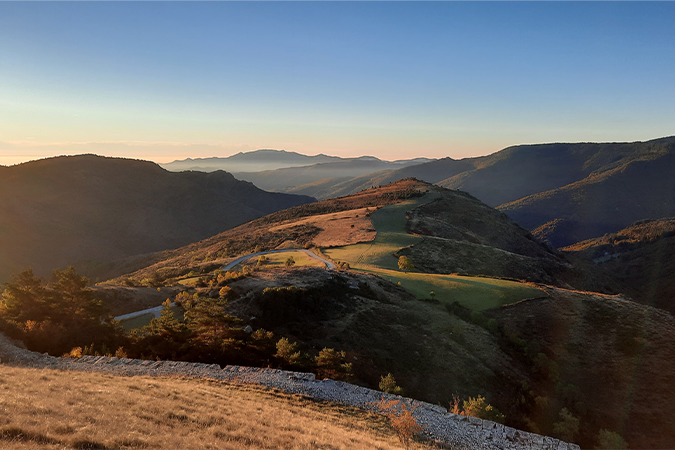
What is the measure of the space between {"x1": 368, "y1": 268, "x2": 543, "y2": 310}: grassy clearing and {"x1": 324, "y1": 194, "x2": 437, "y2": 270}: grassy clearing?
22.4 ft

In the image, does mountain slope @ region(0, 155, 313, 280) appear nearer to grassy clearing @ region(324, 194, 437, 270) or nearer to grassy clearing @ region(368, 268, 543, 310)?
grassy clearing @ region(324, 194, 437, 270)

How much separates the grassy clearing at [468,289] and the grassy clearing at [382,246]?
6812mm

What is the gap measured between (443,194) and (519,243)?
22.9m

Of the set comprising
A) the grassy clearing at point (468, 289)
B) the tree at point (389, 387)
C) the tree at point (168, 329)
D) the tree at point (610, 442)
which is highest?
the tree at point (168, 329)

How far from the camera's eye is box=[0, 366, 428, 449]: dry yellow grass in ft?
24.5

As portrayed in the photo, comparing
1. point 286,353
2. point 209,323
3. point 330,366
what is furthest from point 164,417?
point 209,323

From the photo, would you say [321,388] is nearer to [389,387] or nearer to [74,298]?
[389,387]

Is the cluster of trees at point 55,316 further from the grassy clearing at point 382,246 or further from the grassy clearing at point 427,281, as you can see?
the grassy clearing at point 382,246

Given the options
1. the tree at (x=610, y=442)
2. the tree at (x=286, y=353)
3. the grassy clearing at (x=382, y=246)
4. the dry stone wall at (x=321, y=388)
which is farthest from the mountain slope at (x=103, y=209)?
the tree at (x=610, y=442)

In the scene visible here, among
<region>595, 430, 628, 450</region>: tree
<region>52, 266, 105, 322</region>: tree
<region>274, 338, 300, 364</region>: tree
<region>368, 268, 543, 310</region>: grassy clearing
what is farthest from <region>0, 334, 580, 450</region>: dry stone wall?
<region>368, 268, 543, 310</region>: grassy clearing

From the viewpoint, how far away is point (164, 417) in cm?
980

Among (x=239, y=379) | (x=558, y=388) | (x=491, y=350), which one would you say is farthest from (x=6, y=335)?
(x=558, y=388)

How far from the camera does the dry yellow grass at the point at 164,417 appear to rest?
7.47 m

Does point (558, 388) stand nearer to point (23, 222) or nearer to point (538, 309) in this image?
point (538, 309)
